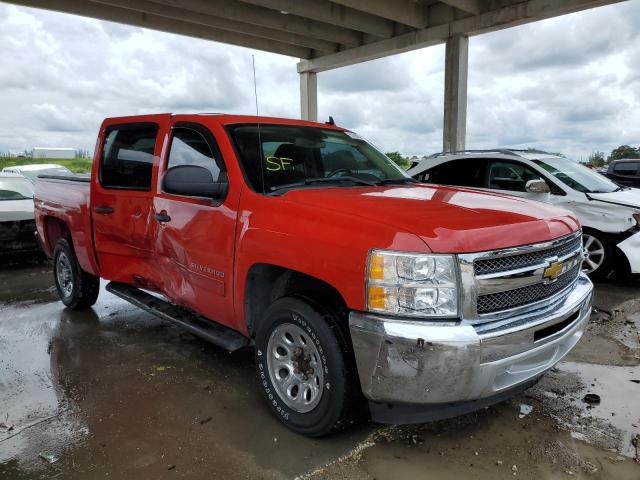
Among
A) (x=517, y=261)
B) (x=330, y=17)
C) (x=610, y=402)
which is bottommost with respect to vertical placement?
(x=610, y=402)

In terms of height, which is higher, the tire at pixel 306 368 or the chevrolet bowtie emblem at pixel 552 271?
the chevrolet bowtie emblem at pixel 552 271

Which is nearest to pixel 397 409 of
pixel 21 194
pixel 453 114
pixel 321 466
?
pixel 321 466

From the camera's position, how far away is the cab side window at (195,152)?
3.49m

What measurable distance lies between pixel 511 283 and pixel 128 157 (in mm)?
3441

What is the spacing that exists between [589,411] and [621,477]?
2.36 feet

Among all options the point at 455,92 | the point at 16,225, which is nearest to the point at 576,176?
the point at 16,225

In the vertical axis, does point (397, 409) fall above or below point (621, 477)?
above

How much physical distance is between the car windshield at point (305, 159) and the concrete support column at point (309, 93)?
18.5 meters

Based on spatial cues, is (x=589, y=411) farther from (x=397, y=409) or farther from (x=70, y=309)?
(x=70, y=309)

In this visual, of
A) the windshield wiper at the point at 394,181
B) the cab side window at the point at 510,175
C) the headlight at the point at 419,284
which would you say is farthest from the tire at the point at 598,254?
the headlight at the point at 419,284

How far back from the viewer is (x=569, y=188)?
6617 mm

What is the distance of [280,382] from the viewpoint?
3020mm

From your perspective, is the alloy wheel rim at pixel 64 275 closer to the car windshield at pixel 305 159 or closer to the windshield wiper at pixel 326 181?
the car windshield at pixel 305 159

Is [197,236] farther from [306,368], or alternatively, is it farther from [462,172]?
[462,172]
